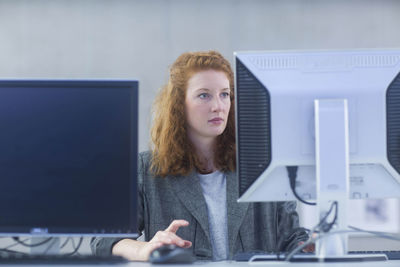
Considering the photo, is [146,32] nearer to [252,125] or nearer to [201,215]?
[201,215]

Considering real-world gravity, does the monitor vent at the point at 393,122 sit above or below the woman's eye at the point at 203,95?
below

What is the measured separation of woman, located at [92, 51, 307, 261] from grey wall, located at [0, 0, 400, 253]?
1753 mm

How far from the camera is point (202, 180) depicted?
1.84 metres

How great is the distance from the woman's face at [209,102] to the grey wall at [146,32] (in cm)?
179

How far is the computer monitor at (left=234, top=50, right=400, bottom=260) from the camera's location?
1253 millimetres

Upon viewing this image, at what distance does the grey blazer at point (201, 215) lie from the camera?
1.71 metres

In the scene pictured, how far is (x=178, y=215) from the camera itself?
1750mm

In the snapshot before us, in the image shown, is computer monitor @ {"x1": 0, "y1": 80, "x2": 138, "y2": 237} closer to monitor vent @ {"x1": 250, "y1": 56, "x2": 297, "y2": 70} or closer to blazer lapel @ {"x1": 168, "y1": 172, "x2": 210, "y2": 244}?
monitor vent @ {"x1": 250, "y1": 56, "x2": 297, "y2": 70}

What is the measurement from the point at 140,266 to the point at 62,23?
302cm

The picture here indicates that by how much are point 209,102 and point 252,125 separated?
0.64 meters

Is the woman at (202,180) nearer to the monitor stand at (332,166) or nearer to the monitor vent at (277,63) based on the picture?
the monitor stand at (332,166)

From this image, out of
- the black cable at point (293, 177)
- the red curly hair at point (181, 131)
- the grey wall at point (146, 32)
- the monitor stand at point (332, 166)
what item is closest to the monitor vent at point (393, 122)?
the monitor stand at point (332, 166)

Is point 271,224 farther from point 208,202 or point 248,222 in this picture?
point 208,202

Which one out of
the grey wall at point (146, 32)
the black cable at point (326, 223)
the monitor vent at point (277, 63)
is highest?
the grey wall at point (146, 32)
